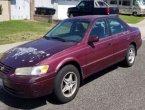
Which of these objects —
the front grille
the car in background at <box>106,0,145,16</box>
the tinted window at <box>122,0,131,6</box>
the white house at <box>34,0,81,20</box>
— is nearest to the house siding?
the white house at <box>34,0,81,20</box>

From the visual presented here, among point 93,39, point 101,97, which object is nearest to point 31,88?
point 101,97

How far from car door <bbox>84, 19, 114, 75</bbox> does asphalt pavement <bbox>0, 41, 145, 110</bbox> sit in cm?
42

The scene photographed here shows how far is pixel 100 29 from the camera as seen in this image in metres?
6.39

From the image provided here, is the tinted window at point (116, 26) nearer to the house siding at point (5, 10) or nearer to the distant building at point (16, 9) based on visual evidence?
the distant building at point (16, 9)

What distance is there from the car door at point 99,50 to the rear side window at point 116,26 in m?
0.28

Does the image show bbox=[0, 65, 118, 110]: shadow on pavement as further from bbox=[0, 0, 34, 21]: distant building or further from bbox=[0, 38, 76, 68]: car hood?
bbox=[0, 0, 34, 21]: distant building

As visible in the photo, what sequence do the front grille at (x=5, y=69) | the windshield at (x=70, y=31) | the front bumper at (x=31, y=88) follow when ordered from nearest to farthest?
the front bumper at (x=31, y=88) < the front grille at (x=5, y=69) < the windshield at (x=70, y=31)

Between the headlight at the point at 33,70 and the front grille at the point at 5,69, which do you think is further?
the front grille at the point at 5,69

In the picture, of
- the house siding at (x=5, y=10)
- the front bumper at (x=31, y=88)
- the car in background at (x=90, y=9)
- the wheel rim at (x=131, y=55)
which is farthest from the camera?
the car in background at (x=90, y=9)

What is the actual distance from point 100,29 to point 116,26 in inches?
34.0

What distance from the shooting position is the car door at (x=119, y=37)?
6785 mm

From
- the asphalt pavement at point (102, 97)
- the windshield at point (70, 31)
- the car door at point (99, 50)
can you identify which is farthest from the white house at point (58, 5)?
the asphalt pavement at point (102, 97)

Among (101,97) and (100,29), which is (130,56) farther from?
(101,97)

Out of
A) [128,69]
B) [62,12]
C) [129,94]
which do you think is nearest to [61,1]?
[62,12]
